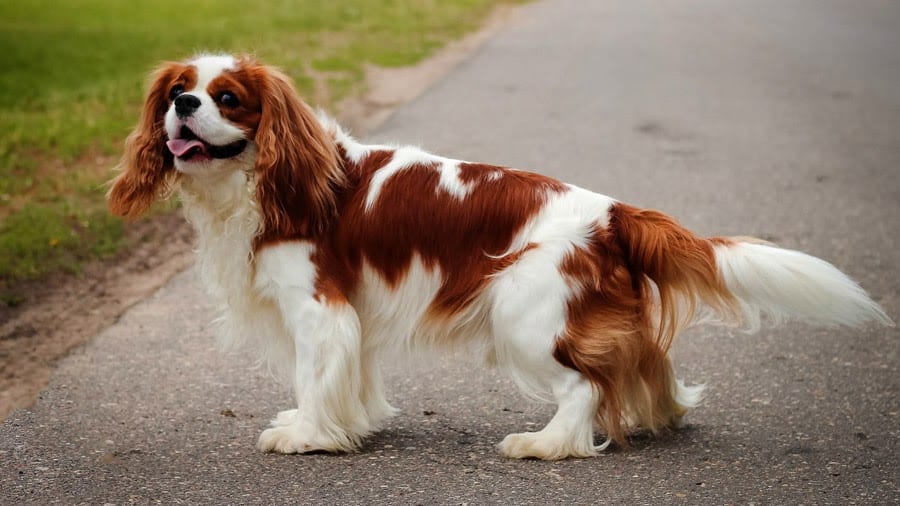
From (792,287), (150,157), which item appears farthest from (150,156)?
(792,287)

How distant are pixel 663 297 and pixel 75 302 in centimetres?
363

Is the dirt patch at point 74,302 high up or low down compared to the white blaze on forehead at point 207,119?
down

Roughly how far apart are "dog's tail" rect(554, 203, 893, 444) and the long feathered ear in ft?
3.46

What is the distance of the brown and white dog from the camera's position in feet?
14.9

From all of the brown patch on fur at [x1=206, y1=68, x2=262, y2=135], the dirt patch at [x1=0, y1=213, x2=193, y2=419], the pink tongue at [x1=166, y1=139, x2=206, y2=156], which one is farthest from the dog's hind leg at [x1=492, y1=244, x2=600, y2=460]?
the dirt patch at [x1=0, y1=213, x2=193, y2=419]

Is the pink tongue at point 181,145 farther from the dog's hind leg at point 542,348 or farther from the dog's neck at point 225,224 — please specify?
the dog's hind leg at point 542,348

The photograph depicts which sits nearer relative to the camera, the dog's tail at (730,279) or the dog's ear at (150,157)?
the dog's tail at (730,279)

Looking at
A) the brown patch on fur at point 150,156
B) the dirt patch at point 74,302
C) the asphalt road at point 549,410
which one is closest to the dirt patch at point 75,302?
the dirt patch at point 74,302

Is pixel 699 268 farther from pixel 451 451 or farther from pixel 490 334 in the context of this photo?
pixel 451 451

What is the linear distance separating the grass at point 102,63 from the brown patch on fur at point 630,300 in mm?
1638

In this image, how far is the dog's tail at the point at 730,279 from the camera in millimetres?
4434

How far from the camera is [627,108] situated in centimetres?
1274

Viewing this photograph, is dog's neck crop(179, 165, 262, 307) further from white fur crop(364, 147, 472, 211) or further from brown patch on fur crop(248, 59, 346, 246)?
white fur crop(364, 147, 472, 211)

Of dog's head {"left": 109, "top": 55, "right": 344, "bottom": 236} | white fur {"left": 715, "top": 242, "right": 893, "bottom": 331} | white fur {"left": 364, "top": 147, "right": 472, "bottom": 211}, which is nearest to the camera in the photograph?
white fur {"left": 715, "top": 242, "right": 893, "bottom": 331}
